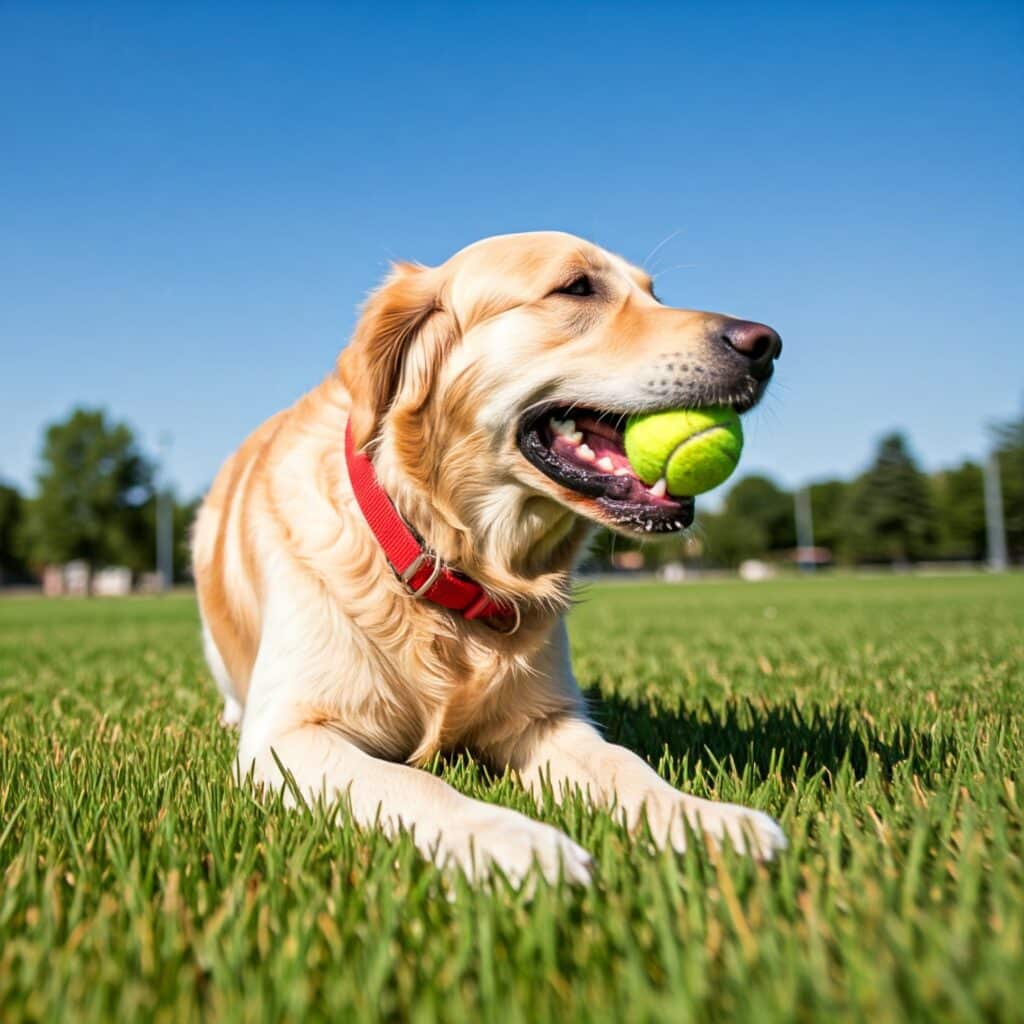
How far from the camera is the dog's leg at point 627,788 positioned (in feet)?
5.69

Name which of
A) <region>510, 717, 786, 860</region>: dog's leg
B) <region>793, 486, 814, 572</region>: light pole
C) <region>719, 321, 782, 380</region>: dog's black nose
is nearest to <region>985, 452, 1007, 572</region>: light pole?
<region>793, 486, 814, 572</region>: light pole

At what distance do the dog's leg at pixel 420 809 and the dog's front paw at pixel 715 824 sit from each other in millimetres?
235

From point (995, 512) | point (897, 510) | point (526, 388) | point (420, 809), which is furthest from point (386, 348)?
point (897, 510)

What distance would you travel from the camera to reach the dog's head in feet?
8.87

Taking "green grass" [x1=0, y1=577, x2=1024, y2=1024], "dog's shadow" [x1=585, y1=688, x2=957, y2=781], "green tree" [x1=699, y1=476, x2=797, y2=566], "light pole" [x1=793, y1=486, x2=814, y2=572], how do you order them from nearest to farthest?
"green grass" [x1=0, y1=577, x2=1024, y2=1024]
"dog's shadow" [x1=585, y1=688, x2=957, y2=781]
"light pole" [x1=793, y1=486, x2=814, y2=572]
"green tree" [x1=699, y1=476, x2=797, y2=566]

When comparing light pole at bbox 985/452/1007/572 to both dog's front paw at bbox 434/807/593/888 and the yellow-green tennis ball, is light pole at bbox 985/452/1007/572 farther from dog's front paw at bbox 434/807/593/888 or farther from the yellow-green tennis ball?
dog's front paw at bbox 434/807/593/888

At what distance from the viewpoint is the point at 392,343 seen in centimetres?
293

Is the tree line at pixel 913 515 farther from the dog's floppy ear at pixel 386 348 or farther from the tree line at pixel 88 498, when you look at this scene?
the dog's floppy ear at pixel 386 348

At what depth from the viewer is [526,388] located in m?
2.83

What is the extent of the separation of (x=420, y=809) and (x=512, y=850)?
12.5 inches

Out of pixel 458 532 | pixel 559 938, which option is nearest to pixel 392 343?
pixel 458 532

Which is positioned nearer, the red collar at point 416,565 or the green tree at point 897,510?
the red collar at point 416,565

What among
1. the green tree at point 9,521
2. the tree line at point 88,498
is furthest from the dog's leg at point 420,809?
the green tree at point 9,521

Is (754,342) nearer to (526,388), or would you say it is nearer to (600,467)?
(600,467)
